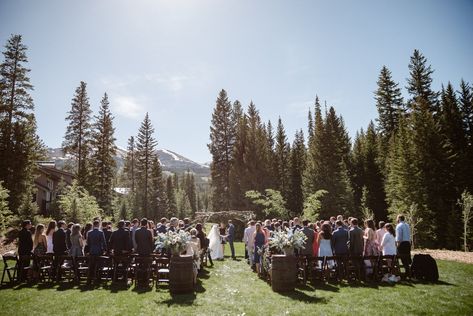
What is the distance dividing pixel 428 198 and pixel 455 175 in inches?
152

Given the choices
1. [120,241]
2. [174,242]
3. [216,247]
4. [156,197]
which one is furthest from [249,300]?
[156,197]

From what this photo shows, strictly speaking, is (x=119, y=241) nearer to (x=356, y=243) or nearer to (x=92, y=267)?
(x=92, y=267)

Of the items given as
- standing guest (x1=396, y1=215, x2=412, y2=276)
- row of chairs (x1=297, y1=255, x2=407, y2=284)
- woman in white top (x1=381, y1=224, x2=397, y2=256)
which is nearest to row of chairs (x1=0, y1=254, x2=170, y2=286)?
row of chairs (x1=297, y1=255, x2=407, y2=284)

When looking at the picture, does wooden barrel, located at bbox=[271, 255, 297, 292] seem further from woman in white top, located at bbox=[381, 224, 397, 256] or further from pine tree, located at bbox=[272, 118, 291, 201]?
pine tree, located at bbox=[272, 118, 291, 201]

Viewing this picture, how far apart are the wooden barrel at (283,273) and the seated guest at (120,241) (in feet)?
18.6

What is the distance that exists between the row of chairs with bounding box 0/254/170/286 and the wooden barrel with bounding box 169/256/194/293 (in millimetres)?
1520

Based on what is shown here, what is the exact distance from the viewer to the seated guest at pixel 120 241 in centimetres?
1177

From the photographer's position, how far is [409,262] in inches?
471

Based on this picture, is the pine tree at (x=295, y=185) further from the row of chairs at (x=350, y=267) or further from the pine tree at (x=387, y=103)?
the row of chairs at (x=350, y=267)

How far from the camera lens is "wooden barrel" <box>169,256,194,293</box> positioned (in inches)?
387

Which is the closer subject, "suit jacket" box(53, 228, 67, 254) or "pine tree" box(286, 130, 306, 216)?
"suit jacket" box(53, 228, 67, 254)

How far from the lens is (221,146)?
46.9 m

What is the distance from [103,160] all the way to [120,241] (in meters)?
34.4

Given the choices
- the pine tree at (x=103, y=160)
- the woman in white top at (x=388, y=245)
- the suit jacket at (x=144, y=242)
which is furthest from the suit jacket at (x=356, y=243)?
the pine tree at (x=103, y=160)
